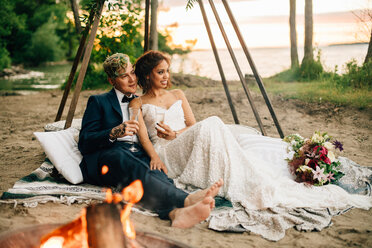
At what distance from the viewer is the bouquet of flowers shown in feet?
11.1

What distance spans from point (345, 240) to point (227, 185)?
3.68ft

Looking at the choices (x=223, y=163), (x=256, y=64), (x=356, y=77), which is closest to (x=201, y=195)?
(x=223, y=163)

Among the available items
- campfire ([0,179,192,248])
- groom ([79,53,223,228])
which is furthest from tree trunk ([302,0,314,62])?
campfire ([0,179,192,248])

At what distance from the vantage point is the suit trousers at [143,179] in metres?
2.87

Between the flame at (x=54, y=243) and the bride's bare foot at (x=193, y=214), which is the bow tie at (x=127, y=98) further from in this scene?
the flame at (x=54, y=243)

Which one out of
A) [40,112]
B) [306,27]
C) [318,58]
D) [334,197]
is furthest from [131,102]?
[306,27]

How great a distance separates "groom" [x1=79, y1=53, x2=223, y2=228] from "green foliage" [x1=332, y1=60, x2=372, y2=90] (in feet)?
21.4

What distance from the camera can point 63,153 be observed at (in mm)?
3473

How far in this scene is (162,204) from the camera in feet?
9.55

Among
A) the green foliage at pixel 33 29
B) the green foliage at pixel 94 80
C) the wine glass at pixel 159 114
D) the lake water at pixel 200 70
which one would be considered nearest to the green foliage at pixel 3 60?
the lake water at pixel 200 70

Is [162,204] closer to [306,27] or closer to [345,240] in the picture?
[345,240]

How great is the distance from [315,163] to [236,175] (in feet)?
3.01

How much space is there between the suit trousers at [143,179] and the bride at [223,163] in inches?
11.7

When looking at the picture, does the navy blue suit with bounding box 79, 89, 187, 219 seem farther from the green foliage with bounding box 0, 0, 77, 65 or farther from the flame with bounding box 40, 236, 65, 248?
the green foliage with bounding box 0, 0, 77, 65
